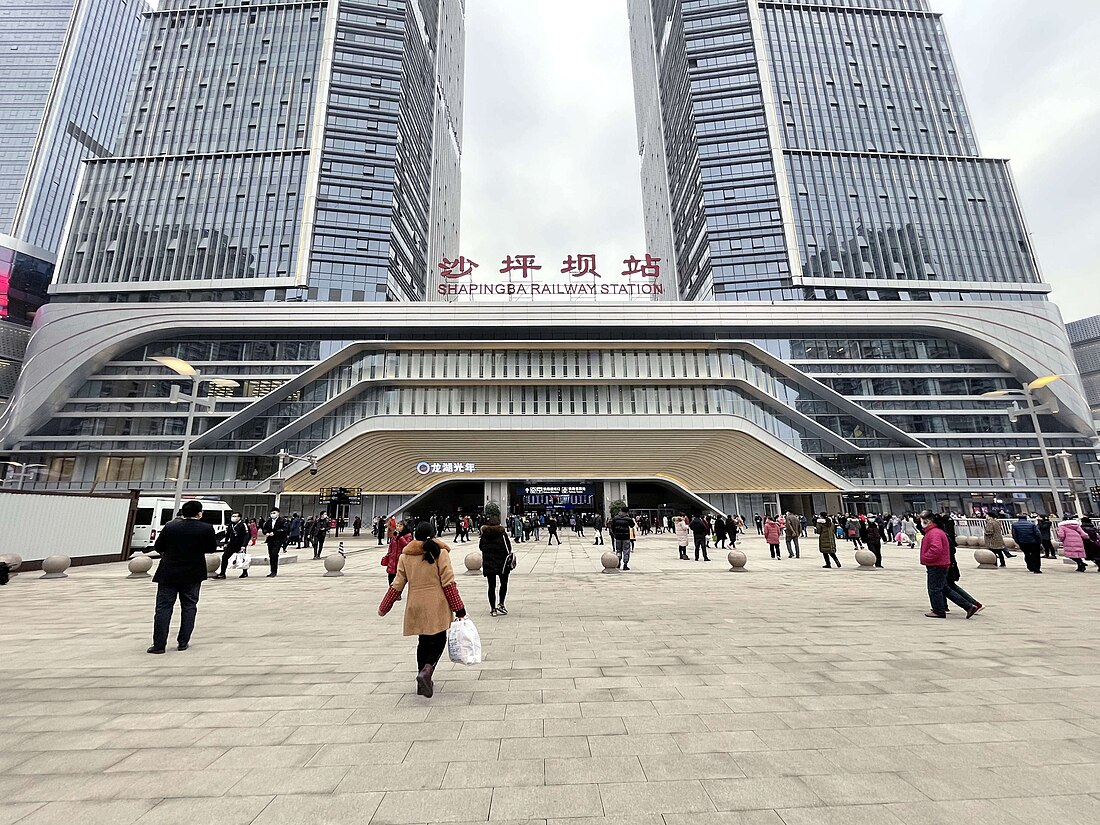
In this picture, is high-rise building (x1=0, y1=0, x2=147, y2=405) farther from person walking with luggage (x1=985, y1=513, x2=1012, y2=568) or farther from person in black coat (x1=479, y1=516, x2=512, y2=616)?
person walking with luggage (x1=985, y1=513, x2=1012, y2=568)

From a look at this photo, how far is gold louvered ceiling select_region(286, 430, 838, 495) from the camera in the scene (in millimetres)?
44125

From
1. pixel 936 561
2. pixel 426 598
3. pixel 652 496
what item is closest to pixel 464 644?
pixel 426 598

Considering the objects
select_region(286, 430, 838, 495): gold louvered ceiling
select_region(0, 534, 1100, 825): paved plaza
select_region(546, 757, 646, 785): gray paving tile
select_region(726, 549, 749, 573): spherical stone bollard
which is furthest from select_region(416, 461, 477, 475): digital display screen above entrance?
select_region(546, 757, 646, 785): gray paving tile

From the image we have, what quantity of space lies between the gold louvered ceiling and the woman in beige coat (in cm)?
3963

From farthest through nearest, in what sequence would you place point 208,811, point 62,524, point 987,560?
1. point 62,524
2. point 987,560
3. point 208,811

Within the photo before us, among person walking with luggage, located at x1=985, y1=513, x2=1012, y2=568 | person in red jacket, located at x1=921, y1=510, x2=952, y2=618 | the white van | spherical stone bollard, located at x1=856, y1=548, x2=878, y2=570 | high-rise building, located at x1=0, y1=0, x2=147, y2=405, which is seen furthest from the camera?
high-rise building, located at x1=0, y1=0, x2=147, y2=405

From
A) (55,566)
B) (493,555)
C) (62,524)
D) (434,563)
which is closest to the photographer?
(434,563)

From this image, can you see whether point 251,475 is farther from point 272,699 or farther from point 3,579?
point 272,699

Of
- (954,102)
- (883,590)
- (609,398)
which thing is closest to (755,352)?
(609,398)

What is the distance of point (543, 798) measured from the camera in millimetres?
2850

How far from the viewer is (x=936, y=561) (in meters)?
7.93

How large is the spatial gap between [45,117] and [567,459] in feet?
354

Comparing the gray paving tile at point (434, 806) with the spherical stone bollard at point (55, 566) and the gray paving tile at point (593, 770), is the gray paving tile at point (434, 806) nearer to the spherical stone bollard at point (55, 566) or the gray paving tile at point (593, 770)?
the gray paving tile at point (593, 770)

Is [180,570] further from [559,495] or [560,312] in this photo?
[559,495]
